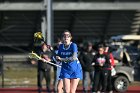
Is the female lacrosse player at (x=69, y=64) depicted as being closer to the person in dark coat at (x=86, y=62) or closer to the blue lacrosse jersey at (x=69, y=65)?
the blue lacrosse jersey at (x=69, y=65)

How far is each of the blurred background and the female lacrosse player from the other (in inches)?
673

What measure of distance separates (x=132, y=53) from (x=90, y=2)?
5936 millimetres

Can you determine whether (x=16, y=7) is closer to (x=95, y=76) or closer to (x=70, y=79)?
(x=95, y=76)

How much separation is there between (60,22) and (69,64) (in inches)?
978

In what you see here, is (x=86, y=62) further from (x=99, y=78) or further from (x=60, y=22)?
(x=60, y=22)

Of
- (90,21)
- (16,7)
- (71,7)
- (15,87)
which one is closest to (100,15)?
(90,21)

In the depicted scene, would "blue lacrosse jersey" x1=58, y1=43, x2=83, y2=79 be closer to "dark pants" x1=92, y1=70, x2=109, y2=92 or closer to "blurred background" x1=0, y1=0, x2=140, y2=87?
"dark pants" x1=92, y1=70, x2=109, y2=92

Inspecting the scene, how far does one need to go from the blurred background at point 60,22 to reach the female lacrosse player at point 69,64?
1708 centimetres

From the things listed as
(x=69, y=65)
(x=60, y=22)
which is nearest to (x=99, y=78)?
(x=69, y=65)

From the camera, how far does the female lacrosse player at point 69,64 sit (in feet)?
43.9

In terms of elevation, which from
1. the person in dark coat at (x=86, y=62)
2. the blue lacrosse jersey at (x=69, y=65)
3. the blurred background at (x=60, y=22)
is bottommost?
the blue lacrosse jersey at (x=69, y=65)

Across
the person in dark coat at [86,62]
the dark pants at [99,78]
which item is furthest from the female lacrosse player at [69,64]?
the person in dark coat at [86,62]

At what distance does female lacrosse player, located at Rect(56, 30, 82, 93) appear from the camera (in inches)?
527

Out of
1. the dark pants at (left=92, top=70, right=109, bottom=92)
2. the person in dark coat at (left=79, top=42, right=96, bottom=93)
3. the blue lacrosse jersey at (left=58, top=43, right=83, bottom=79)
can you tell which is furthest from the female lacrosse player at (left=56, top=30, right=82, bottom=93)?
the person in dark coat at (left=79, top=42, right=96, bottom=93)
